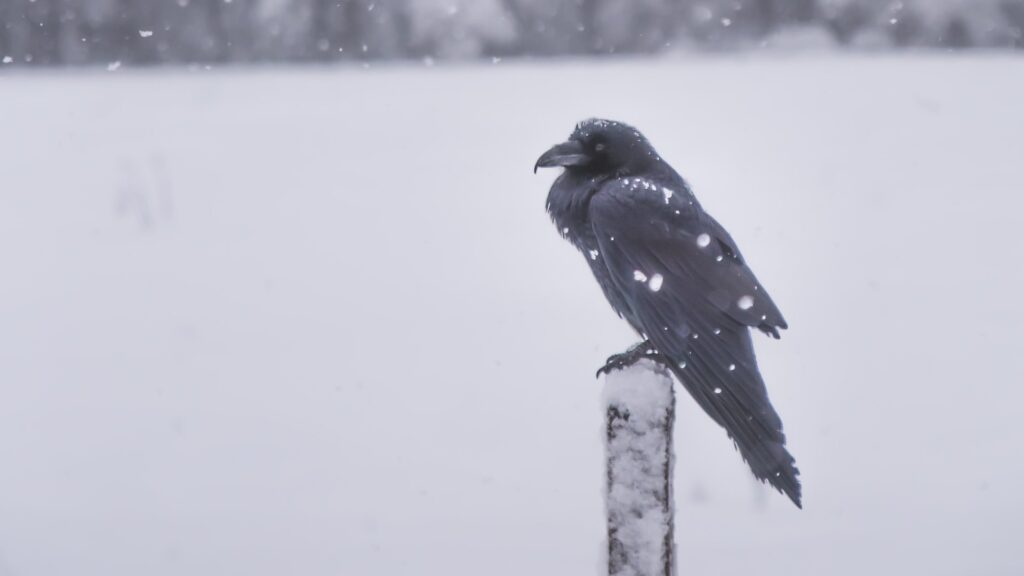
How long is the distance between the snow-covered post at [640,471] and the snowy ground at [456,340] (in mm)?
1238

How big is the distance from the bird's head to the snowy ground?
1.11 metres

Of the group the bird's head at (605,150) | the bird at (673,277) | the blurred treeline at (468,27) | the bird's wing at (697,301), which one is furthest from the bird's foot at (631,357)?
the blurred treeline at (468,27)

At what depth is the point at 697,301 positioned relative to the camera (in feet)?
8.00

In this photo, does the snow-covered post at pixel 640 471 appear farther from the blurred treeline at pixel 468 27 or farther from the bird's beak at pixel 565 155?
the blurred treeline at pixel 468 27

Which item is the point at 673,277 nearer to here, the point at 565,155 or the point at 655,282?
the point at 655,282

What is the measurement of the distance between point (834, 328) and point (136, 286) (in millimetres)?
4290

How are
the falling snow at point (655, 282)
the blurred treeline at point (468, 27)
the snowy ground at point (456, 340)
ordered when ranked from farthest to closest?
the blurred treeline at point (468, 27), the snowy ground at point (456, 340), the falling snow at point (655, 282)

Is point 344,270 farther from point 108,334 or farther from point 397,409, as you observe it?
point 397,409

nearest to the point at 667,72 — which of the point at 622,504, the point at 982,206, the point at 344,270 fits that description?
the point at 982,206

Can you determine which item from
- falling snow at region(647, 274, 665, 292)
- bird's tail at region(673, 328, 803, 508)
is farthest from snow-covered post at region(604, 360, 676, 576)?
falling snow at region(647, 274, 665, 292)

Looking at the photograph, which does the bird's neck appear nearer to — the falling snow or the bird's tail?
the falling snow

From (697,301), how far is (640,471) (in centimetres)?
84

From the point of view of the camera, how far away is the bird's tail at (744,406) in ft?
6.38

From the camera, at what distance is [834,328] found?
17.2 feet
